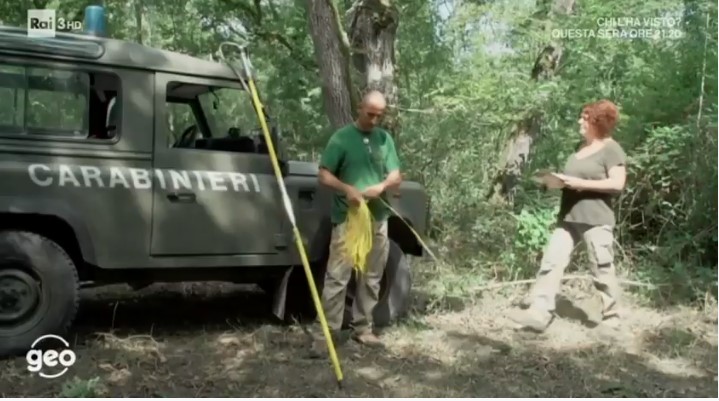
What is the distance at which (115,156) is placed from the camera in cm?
361

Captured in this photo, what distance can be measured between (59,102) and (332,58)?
2.17 m

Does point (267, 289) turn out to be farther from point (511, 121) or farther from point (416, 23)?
point (416, 23)

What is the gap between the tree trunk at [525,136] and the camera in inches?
197

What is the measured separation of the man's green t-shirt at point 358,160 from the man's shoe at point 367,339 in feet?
1.85

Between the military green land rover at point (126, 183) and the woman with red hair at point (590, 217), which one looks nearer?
the military green land rover at point (126, 183)

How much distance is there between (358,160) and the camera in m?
3.71

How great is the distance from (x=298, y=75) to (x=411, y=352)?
365 cm

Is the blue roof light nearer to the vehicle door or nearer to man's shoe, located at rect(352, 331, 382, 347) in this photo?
the vehicle door

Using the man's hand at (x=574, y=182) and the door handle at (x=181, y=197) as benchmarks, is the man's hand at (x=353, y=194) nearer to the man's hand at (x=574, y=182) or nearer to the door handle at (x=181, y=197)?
the door handle at (x=181, y=197)

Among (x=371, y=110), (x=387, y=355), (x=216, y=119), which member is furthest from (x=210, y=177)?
(x=387, y=355)

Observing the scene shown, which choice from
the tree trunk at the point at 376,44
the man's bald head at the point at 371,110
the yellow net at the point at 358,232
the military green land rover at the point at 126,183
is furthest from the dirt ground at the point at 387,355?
the tree trunk at the point at 376,44

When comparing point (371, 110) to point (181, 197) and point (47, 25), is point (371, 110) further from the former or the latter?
point (47, 25)

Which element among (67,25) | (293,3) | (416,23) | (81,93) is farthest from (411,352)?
(293,3)

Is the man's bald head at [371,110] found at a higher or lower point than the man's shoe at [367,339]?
higher
